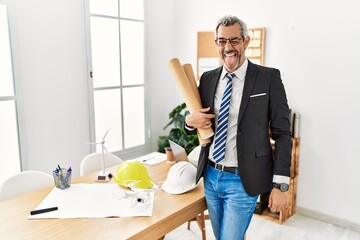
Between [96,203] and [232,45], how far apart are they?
1.10m

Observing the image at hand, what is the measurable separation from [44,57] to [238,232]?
2.27 m

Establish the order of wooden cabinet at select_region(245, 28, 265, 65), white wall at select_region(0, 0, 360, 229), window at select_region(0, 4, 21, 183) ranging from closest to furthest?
window at select_region(0, 4, 21, 183)
white wall at select_region(0, 0, 360, 229)
wooden cabinet at select_region(245, 28, 265, 65)

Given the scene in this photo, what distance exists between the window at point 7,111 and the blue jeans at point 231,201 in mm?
1934

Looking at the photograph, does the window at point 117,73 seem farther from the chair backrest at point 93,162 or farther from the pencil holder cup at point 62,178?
the pencil holder cup at point 62,178

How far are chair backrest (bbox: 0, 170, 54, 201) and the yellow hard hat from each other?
541 mm

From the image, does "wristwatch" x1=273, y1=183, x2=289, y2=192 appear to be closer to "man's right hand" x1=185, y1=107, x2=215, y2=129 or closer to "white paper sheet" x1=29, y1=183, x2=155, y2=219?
"man's right hand" x1=185, y1=107, x2=215, y2=129

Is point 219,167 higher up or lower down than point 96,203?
higher up

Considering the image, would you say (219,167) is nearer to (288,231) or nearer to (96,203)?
(96,203)

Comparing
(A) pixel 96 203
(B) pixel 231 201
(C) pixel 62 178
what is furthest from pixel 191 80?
(C) pixel 62 178

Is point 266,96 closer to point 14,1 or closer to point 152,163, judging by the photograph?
point 152,163

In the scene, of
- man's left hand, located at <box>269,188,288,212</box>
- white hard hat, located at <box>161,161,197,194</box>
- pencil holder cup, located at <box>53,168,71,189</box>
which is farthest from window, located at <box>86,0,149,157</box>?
man's left hand, located at <box>269,188,288,212</box>

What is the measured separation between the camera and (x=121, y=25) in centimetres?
365

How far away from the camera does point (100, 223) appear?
1.57 m

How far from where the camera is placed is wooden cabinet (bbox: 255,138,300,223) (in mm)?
3154
